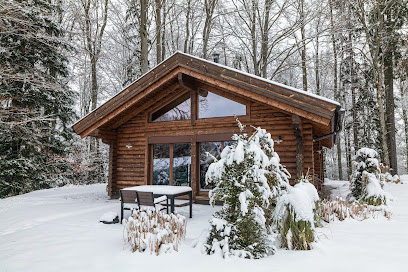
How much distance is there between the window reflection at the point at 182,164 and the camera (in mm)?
9109

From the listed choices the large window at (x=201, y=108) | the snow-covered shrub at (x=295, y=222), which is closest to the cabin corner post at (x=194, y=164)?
the large window at (x=201, y=108)

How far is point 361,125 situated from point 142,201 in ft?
58.2

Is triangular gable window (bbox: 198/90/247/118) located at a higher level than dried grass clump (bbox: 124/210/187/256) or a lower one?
higher

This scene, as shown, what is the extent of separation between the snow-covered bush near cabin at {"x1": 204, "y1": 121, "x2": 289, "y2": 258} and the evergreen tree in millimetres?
9152

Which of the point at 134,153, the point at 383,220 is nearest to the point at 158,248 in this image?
the point at 383,220

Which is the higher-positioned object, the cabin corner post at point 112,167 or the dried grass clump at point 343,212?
the cabin corner post at point 112,167

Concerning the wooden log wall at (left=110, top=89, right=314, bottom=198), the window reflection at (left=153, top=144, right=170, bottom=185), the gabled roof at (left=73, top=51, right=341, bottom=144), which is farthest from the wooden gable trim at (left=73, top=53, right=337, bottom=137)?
the window reflection at (left=153, top=144, right=170, bottom=185)

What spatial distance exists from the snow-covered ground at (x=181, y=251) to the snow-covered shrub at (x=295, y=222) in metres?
0.16

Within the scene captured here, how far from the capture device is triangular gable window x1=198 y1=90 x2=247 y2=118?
28.0 ft

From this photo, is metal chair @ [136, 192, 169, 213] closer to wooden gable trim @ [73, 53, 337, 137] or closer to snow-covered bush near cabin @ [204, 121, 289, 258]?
snow-covered bush near cabin @ [204, 121, 289, 258]

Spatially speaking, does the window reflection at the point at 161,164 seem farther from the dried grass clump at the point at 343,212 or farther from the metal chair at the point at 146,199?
the dried grass clump at the point at 343,212

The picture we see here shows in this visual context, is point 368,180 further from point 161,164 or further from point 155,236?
point 161,164

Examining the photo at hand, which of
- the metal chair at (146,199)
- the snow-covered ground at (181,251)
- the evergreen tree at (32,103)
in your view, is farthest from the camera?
Answer: the evergreen tree at (32,103)

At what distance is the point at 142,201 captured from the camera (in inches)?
239
